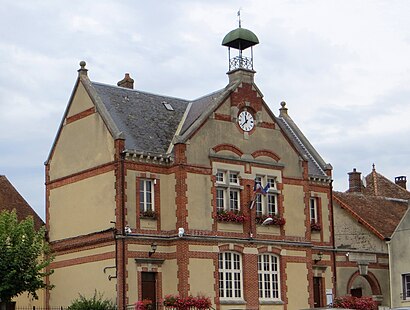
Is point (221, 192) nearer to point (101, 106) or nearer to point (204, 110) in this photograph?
point (204, 110)

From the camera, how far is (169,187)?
3947 centimetres

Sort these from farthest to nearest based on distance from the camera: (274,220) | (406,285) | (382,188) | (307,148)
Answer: (382,188) → (307,148) → (406,285) → (274,220)

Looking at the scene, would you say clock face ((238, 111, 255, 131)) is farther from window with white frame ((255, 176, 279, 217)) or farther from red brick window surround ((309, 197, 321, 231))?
red brick window surround ((309, 197, 321, 231))

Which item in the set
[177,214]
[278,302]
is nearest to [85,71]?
[177,214]

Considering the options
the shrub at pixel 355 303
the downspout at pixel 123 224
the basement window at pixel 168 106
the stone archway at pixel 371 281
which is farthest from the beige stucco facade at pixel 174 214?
the stone archway at pixel 371 281

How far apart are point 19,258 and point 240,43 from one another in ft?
49.6

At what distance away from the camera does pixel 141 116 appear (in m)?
41.6

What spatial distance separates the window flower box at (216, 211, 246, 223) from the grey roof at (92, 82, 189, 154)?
12.9 ft

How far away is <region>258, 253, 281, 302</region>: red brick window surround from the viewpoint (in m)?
41.3

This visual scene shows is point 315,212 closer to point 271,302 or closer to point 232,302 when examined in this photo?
point 271,302

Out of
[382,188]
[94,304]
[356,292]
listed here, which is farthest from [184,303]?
[382,188]

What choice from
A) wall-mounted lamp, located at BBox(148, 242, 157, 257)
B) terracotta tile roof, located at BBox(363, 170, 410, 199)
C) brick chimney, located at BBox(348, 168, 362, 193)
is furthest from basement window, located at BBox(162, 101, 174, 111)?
terracotta tile roof, located at BBox(363, 170, 410, 199)

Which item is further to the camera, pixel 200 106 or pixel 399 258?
pixel 399 258

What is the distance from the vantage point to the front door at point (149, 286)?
38.4 metres
